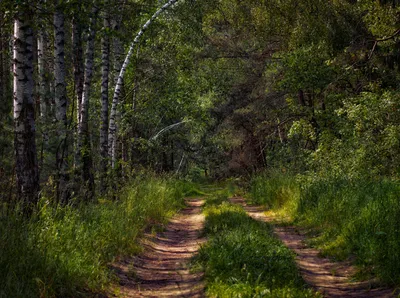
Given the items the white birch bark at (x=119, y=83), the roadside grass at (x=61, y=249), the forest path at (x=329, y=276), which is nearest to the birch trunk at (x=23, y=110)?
the roadside grass at (x=61, y=249)

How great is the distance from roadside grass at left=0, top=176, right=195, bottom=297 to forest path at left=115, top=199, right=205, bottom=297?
310 mm

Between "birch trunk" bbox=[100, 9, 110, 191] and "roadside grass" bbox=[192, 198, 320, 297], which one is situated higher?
"birch trunk" bbox=[100, 9, 110, 191]

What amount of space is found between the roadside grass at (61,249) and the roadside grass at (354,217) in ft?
12.8

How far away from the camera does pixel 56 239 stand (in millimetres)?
6258

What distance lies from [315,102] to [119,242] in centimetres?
1369

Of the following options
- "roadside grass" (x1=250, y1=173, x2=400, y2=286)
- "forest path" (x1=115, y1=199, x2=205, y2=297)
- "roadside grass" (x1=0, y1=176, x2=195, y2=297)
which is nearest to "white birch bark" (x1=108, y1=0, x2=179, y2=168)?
"forest path" (x1=115, y1=199, x2=205, y2=297)

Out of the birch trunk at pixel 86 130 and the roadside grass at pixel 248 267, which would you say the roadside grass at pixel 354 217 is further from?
the birch trunk at pixel 86 130

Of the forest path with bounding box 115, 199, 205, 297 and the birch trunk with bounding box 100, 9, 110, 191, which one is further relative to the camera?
the birch trunk with bounding box 100, 9, 110, 191

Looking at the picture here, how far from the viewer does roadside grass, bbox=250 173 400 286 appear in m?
6.77

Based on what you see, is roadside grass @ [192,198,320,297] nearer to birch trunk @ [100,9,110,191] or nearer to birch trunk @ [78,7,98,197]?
birch trunk @ [78,7,98,197]

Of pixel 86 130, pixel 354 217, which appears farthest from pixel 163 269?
pixel 86 130

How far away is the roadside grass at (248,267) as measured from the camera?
17.7ft

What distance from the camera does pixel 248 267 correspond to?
626 centimetres

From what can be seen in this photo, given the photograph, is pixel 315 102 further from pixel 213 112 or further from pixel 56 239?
pixel 56 239
